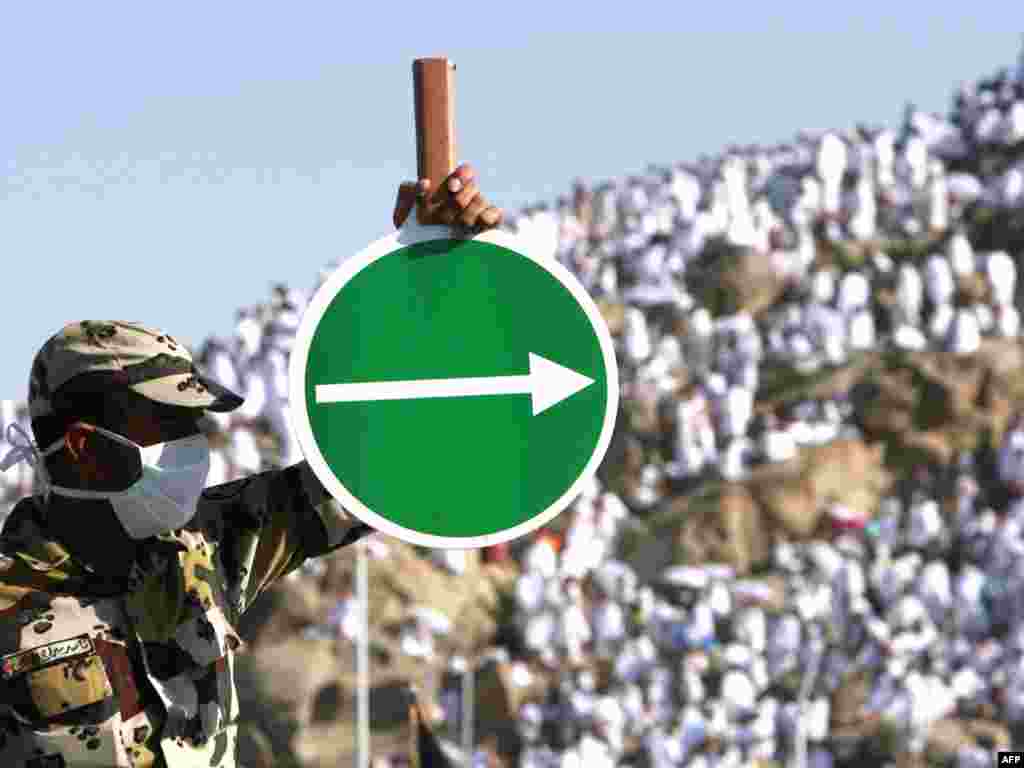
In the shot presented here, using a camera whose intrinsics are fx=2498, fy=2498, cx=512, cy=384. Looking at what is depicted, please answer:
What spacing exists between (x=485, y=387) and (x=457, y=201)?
256mm

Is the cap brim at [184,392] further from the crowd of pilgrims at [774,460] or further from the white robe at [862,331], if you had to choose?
the white robe at [862,331]

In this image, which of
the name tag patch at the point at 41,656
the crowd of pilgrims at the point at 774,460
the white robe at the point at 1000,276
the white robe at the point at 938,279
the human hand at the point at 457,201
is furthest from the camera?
the white robe at the point at 1000,276

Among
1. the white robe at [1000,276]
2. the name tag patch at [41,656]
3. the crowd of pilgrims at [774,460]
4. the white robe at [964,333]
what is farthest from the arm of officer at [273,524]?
the white robe at [964,333]

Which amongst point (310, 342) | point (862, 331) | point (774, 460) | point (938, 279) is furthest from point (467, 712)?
point (310, 342)

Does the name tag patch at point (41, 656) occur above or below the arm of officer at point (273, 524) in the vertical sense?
below

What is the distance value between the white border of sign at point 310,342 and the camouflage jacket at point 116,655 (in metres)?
0.19

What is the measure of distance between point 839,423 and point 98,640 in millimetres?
40614

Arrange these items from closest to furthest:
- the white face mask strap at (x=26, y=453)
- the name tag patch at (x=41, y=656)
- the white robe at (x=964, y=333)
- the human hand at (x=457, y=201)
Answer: the name tag patch at (x=41, y=656) → the white face mask strap at (x=26, y=453) → the human hand at (x=457, y=201) → the white robe at (x=964, y=333)

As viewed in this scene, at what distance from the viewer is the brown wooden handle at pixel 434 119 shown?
3361 mm

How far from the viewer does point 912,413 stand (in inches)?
1700

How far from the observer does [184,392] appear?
3166 millimetres

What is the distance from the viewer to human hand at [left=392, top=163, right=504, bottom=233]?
10.9 feet

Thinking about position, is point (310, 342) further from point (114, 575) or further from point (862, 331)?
point (862, 331)

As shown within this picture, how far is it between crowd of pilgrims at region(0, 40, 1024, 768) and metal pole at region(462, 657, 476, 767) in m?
0.28
